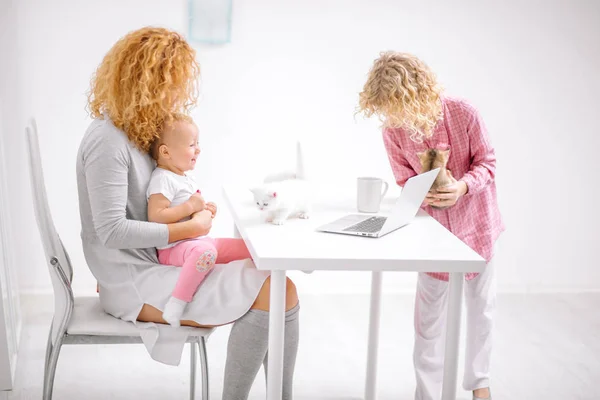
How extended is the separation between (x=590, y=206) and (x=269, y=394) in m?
2.66

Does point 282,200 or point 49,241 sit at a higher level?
point 282,200

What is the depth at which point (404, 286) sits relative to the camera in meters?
3.73

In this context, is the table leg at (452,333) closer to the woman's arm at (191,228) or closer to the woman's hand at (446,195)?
the woman's hand at (446,195)

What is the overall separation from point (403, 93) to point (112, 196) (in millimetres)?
852

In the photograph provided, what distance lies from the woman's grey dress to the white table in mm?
148

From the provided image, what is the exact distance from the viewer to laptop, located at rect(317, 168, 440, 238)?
1.83 meters

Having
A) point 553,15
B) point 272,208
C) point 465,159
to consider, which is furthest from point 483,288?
point 553,15

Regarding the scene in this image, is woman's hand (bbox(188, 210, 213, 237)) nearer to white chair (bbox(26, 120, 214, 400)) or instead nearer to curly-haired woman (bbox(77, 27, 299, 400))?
curly-haired woman (bbox(77, 27, 299, 400))

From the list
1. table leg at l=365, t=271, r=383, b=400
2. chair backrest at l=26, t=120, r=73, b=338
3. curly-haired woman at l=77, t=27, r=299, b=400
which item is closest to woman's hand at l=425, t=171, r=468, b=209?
table leg at l=365, t=271, r=383, b=400

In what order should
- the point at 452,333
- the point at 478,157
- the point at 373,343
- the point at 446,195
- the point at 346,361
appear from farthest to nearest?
the point at 346,361
the point at 373,343
the point at 478,157
the point at 446,195
the point at 452,333

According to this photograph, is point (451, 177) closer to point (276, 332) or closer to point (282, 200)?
point (282, 200)

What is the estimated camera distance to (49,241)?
72.1 inches

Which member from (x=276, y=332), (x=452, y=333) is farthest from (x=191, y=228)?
(x=452, y=333)

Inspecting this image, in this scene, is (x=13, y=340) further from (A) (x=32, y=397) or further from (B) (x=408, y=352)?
(B) (x=408, y=352)
